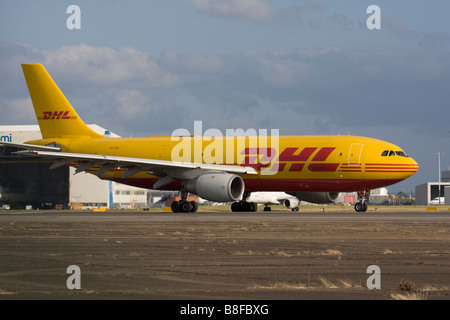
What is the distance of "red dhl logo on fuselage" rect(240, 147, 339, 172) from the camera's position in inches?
1559

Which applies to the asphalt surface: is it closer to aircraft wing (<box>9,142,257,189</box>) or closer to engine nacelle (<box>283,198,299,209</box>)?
aircraft wing (<box>9,142,257,189</box>)

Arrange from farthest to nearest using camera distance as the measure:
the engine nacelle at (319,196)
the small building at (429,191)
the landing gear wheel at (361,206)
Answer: the small building at (429,191) < the engine nacelle at (319,196) < the landing gear wheel at (361,206)

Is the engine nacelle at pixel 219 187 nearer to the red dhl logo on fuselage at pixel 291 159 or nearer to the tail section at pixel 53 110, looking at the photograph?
the red dhl logo on fuselage at pixel 291 159

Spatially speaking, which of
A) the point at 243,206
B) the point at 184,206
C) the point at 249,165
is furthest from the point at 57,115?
the point at 249,165

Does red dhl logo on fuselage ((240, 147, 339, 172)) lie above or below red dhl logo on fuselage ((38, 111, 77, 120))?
below

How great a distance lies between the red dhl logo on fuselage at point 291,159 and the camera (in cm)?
3959

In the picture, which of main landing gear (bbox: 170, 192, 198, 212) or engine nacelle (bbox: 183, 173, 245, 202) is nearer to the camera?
engine nacelle (bbox: 183, 173, 245, 202)

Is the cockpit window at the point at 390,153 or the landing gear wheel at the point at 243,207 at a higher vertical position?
the cockpit window at the point at 390,153

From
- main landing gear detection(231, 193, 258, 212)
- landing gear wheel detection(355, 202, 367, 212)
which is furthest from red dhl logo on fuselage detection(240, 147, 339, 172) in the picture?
main landing gear detection(231, 193, 258, 212)

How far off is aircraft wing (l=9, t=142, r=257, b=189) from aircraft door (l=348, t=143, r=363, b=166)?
5.57 m

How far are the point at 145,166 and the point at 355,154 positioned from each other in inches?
475

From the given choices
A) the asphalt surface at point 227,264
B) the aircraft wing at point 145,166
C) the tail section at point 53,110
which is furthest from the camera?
the tail section at point 53,110

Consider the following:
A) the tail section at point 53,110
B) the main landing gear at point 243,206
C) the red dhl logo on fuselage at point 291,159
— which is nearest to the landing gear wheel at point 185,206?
the red dhl logo on fuselage at point 291,159
